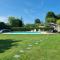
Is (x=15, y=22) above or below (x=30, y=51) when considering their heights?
above

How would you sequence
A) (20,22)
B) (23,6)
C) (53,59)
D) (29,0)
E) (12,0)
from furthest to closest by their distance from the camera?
(23,6), (20,22), (29,0), (12,0), (53,59)

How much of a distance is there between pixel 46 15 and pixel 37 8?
4.04 m

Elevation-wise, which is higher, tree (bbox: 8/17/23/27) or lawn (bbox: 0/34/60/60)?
tree (bbox: 8/17/23/27)

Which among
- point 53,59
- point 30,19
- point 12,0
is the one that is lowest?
point 53,59

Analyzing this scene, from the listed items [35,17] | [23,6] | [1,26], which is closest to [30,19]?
[35,17]

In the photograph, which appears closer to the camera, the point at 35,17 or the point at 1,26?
the point at 1,26

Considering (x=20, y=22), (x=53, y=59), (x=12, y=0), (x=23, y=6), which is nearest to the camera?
(x=53, y=59)

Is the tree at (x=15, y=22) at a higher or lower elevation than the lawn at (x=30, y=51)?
higher

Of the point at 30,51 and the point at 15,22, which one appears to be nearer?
the point at 30,51

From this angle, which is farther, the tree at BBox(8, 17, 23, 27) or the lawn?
the tree at BBox(8, 17, 23, 27)

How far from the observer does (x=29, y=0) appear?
150 ft

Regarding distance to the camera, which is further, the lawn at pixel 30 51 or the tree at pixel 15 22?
the tree at pixel 15 22

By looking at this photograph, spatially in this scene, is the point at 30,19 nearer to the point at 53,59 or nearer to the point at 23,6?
the point at 23,6

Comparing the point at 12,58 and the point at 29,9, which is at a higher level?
the point at 29,9
